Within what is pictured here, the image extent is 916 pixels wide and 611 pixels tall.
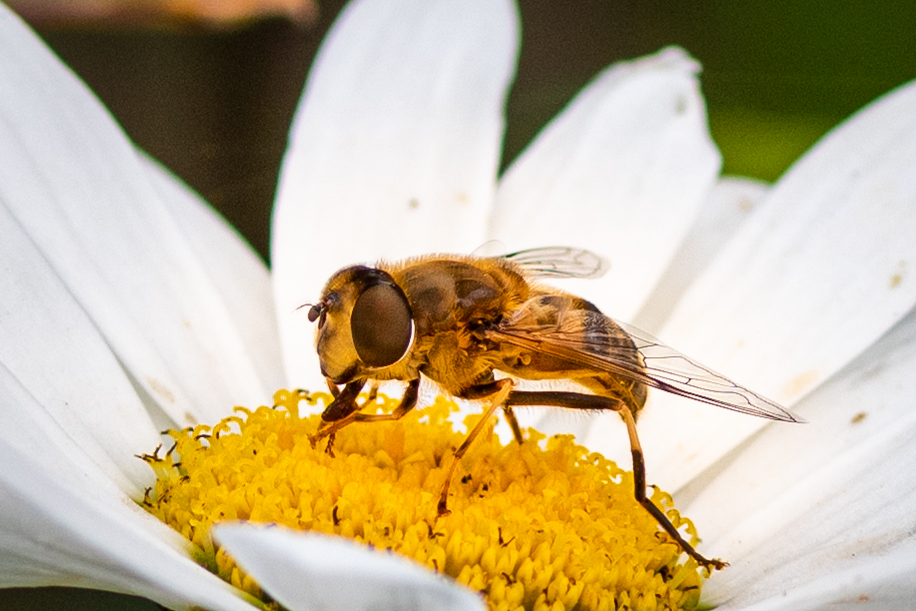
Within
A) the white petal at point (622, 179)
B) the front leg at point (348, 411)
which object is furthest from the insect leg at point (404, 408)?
the white petal at point (622, 179)

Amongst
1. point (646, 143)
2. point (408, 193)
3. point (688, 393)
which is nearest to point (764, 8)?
point (646, 143)

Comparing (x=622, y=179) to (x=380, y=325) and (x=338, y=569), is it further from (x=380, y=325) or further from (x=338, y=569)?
(x=338, y=569)

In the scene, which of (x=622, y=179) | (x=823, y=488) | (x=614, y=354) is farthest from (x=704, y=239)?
(x=614, y=354)

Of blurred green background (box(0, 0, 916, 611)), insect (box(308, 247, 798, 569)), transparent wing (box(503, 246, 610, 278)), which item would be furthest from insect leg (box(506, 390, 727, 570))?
blurred green background (box(0, 0, 916, 611))

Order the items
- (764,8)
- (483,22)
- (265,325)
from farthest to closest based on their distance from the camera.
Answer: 1. (764,8)
2. (483,22)
3. (265,325)

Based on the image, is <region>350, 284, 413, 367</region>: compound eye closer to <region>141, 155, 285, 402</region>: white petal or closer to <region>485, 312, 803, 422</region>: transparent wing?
<region>485, 312, 803, 422</region>: transparent wing

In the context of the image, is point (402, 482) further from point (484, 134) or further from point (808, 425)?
point (484, 134)

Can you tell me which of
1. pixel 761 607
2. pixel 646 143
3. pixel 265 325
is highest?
pixel 646 143
